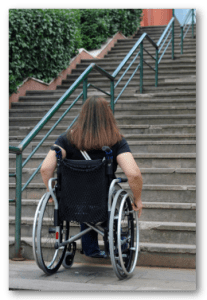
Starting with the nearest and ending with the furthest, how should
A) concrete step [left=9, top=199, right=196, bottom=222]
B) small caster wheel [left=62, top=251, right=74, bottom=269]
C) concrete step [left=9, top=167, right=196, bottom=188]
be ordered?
small caster wheel [left=62, top=251, right=74, bottom=269], concrete step [left=9, top=199, right=196, bottom=222], concrete step [left=9, top=167, right=196, bottom=188]

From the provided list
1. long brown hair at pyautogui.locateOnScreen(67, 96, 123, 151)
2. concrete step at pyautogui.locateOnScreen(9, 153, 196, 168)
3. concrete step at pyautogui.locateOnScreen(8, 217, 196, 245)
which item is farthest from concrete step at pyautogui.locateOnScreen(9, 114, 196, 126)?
long brown hair at pyautogui.locateOnScreen(67, 96, 123, 151)

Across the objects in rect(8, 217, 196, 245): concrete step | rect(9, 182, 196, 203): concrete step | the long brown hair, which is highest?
the long brown hair

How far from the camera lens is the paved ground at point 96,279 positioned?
9.82ft

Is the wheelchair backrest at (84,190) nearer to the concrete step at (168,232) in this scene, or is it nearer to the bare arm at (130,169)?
the bare arm at (130,169)

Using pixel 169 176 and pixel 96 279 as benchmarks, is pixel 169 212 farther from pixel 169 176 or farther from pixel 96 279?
pixel 96 279

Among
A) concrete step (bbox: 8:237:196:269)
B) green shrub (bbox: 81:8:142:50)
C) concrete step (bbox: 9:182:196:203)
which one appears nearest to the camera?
concrete step (bbox: 8:237:196:269)

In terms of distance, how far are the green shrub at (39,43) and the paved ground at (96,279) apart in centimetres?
514

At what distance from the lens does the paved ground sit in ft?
9.82

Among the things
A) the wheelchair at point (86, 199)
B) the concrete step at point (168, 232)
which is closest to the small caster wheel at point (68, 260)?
the wheelchair at point (86, 199)

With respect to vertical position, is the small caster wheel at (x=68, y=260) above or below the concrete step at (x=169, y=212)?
below

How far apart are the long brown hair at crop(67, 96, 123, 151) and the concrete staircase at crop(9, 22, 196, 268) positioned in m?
1.10

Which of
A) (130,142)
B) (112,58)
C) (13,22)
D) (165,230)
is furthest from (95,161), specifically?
(112,58)

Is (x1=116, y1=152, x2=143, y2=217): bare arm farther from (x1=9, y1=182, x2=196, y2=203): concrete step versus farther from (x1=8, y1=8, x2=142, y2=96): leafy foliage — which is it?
(x1=8, y1=8, x2=142, y2=96): leafy foliage
